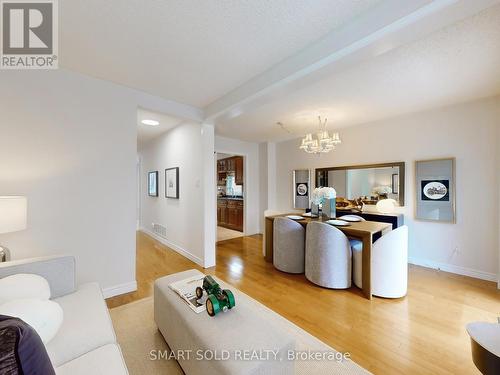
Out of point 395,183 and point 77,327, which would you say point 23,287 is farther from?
point 395,183

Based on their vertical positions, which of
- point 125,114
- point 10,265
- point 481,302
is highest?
point 125,114

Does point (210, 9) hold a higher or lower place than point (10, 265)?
higher

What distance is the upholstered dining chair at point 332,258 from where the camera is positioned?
8.25 ft

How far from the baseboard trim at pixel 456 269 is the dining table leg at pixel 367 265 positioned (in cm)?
164

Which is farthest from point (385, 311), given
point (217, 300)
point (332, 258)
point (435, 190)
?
point (435, 190)

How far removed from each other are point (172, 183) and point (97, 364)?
3.42 metres

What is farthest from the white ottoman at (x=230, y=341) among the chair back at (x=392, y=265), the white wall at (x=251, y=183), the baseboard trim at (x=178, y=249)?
the white wall at (x=251, y=183)

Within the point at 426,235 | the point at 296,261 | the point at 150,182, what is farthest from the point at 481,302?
the point at 150,182

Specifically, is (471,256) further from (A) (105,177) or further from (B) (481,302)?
(A) (105,177)

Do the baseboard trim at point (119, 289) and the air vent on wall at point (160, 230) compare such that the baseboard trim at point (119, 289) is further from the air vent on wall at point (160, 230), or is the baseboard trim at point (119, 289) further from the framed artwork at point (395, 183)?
the framed artwork at point (395, 183)

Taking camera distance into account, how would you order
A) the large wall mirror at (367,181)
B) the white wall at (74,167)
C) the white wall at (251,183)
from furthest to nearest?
the white wall at (251,183) → the large wall mirror at (367,181) → the white wall at (74,167)

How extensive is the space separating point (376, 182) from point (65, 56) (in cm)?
445

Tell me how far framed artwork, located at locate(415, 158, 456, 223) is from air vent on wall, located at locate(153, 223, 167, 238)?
15.0 ft

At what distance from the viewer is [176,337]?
142 cm
